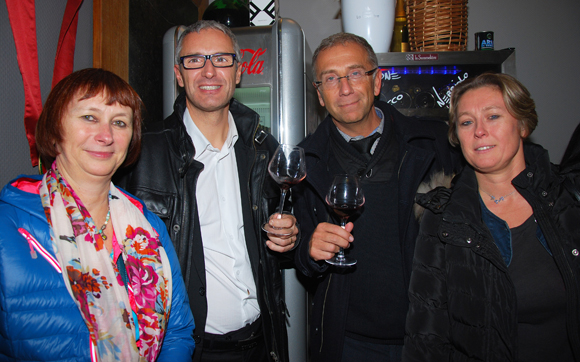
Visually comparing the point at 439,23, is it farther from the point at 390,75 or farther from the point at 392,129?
the point at 392,129

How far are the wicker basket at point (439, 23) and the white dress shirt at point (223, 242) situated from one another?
4.72 feet

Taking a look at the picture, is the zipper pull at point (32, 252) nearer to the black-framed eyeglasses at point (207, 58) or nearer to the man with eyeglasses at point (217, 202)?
the man with eyeglasses at point (217, 202)

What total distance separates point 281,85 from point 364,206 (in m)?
0.99

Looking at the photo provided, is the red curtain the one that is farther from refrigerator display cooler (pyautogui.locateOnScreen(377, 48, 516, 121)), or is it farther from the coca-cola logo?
refrigerator display cooler (pyautogui.locateOnScreen(377, 48, 516, 121))

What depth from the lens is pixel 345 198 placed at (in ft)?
4.64

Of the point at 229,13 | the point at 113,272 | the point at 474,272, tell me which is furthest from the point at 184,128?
the point at 474,272

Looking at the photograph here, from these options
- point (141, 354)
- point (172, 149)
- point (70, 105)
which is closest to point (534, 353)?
point (141, 354)

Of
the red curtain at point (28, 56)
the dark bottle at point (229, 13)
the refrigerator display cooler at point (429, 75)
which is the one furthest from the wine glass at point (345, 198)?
the dark bottle at point (229, 13)

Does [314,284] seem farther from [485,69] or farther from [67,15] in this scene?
[67,15]

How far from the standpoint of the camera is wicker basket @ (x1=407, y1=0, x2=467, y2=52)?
213 centimetres

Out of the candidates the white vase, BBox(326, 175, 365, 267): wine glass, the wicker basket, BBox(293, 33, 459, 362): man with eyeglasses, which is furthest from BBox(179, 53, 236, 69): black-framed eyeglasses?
the wicker basket

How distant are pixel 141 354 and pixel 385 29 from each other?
213 centimetres

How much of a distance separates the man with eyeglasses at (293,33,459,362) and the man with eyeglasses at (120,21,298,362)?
0.19 metres

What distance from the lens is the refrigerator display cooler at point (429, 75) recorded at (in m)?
2.15
